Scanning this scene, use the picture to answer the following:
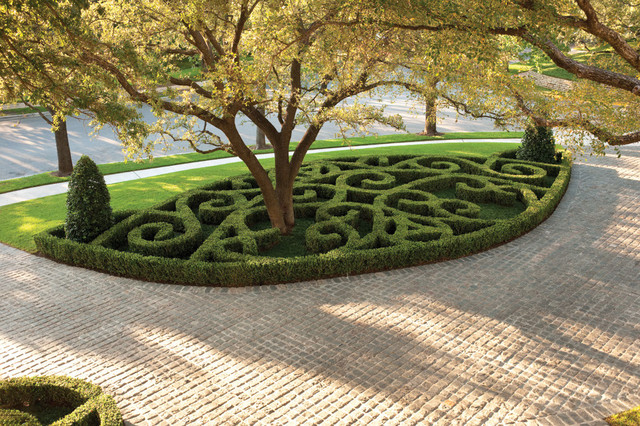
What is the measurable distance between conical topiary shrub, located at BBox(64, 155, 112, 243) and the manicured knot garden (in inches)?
13.3

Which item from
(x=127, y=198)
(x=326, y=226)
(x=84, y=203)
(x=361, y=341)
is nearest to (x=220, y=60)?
(x=326, y=226)

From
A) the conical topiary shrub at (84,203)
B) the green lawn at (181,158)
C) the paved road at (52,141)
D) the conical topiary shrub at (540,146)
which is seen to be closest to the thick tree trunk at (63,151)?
the green lawn at (181,158)

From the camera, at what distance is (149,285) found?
10484mm

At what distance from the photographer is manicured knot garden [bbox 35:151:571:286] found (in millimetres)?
10523

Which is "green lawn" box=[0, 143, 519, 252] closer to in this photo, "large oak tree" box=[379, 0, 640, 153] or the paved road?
the paved road

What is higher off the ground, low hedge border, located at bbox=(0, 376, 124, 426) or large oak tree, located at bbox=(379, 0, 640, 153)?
large oak tree, located at bbox=(379, 0, 640, 153)

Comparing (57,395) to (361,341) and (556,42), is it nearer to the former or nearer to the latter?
(361,341)

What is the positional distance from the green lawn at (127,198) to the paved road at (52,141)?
281cm

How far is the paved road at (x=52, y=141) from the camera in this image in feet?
72.6

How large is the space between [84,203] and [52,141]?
17.7 metres

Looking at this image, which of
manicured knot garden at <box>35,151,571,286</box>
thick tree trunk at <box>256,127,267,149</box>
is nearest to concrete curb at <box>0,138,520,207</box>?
thick tree trunk at <box>256,127,267,149</box>

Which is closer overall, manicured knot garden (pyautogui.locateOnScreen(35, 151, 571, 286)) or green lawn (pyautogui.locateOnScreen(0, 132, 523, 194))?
manicured knot garden (pyautogui.locateOnScreen(35, 151, 571, 286))

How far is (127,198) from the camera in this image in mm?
15969

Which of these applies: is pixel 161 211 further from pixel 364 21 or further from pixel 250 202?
pixel 364 21
